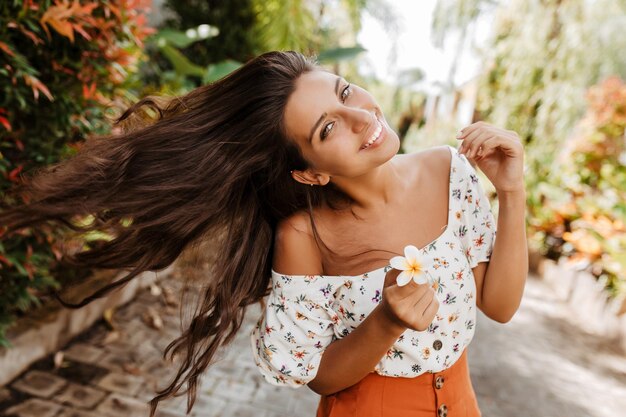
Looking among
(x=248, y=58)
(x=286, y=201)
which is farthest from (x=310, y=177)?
(x=248, y=58)

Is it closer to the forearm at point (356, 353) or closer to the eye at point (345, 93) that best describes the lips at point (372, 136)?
the eye at point (345, 93)

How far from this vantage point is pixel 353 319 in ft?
5.41

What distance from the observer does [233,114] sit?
5.74ft

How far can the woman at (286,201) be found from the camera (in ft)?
5.33

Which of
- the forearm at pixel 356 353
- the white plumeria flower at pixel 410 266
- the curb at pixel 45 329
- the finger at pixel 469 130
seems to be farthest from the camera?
the curb at pixel 45 329

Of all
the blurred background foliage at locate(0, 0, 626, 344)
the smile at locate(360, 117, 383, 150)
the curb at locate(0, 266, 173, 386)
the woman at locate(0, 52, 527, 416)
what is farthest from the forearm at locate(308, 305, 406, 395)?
the curb at locate(0, 266, 173, 386)

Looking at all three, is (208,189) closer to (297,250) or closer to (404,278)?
(297,250)

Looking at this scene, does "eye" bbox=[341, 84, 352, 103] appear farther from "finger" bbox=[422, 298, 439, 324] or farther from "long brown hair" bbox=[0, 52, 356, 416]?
"finger" bbox=[422, 298, 439, 324]

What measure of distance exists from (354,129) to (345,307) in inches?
21.1

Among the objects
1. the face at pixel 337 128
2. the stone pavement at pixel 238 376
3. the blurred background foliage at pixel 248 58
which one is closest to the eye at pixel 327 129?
the face at pixel 337 128

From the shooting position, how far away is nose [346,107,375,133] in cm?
155

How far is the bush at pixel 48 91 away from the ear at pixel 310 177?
4.30ft

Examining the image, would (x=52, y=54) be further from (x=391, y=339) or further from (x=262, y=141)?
(x=391, y=339)

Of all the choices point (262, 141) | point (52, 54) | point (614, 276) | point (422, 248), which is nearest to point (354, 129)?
point (262, 141)
